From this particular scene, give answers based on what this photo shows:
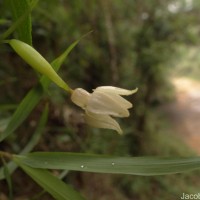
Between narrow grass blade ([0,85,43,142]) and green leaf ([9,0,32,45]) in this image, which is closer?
green leaf ([9,0,32,45])

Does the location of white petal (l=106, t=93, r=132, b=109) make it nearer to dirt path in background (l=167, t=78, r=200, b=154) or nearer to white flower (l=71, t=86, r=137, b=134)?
white flower (l=71, t=86, r=137, b=134)

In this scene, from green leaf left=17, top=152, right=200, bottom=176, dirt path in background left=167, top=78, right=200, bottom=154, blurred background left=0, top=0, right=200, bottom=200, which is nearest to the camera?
green leaf left=17, top=152, right=200, bottom=176

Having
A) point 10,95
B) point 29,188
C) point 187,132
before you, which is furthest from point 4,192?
point 187,132

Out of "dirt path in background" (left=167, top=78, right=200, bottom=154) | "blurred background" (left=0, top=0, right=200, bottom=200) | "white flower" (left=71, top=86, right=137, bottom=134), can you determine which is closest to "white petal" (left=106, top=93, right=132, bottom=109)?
"white flower" (left=71, top=86, right=137, bottom=134)

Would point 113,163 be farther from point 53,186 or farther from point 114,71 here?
point 114,71

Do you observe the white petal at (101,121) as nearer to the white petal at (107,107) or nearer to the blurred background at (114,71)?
the white petal at (107,107)

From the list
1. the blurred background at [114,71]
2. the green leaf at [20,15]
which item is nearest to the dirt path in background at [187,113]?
the blurred background at [114,71]
